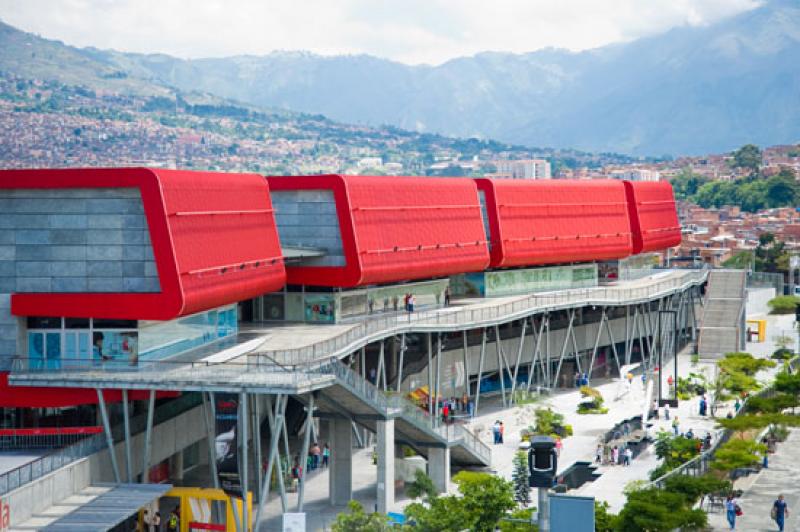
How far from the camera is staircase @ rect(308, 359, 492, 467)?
4984 cm

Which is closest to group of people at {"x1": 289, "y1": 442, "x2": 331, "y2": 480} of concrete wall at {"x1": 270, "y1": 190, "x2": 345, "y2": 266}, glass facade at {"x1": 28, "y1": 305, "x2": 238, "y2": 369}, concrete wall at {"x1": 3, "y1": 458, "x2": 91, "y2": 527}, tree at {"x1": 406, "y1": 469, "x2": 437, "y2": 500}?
tree at {"x1": 406, "y1": 469, "x2": 437, "y2": 500}

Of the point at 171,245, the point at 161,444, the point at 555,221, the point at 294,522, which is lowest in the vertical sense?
the point at 294,522

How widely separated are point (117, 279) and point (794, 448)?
32.0 meters

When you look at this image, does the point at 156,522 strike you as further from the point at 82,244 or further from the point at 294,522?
the point at 82,244

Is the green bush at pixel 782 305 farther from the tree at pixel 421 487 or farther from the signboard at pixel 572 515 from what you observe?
the signboard at pixel 572 515

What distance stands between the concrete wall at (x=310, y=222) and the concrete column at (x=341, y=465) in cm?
1341

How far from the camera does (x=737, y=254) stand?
155875mm

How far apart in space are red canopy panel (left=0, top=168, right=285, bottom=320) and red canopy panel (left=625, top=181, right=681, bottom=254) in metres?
47.7

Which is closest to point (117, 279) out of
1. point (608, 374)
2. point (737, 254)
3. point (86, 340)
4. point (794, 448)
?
point (86, 340)

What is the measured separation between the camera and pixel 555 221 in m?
86.2

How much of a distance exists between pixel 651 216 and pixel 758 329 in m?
12.9

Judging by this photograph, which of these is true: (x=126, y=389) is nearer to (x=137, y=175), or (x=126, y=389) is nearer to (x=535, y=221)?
(x=137, y=175)

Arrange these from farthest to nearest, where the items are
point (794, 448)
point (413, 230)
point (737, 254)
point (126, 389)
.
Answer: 1. point (737, 254)
2. point (413, 230)
3. point (794, 448)
4. point (126, 389)

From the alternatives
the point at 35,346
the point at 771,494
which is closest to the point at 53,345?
the point at 35,346
